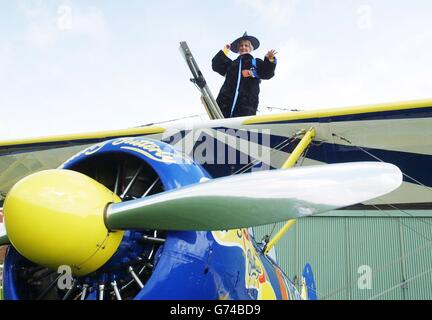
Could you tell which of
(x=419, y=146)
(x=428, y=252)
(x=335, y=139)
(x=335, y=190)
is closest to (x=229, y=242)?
(x=335, y=190)

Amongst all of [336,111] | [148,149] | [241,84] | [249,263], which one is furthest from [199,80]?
[249,263]

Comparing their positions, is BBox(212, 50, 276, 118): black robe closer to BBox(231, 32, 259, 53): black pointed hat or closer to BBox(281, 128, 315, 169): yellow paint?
BBox(231, 32, 259, 53): black pointed hat

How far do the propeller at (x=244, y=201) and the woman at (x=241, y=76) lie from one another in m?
2.96

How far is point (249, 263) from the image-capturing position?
251 cm

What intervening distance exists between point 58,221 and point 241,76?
3.47 m

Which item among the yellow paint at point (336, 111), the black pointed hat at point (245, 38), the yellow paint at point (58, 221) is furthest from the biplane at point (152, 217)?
the black pointed hat at point (245, 38)

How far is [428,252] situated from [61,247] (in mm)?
14882

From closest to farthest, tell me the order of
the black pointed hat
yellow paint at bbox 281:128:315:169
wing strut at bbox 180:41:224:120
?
yellow paint at bbox 281:128:315:169 < wing strut at bbox 180:41:224:120 < the black pointed hat

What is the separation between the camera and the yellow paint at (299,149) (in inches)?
126

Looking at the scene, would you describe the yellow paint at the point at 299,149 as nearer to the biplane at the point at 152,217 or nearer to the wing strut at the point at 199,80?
the biplane at the point at 152,217

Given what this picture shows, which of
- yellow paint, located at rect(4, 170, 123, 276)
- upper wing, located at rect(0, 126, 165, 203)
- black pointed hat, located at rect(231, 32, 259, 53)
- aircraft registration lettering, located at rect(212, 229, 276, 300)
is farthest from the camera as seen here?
black pointed hat, located at rect(231, 32, 259, 53)

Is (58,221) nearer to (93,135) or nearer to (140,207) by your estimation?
(140,207)

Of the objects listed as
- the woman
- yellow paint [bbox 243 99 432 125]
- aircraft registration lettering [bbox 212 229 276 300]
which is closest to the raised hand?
the woman

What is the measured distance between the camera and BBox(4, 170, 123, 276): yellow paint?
170cm
